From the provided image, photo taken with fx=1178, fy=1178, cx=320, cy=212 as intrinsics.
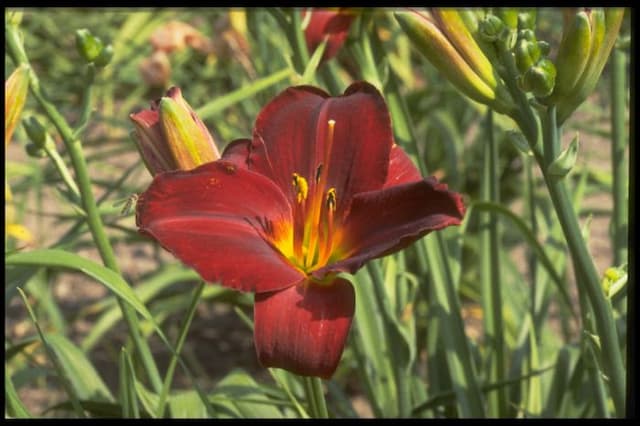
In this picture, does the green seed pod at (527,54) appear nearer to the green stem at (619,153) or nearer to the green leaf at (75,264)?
the green leaf at (75,264)

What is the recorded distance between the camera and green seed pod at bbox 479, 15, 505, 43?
0.78 metres

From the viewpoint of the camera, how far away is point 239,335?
226 cm

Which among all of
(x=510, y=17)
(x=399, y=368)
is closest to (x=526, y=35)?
(x=510, y=17)

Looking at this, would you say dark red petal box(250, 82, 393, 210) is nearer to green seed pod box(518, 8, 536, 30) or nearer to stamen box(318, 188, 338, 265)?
stamen box(318, 188, 338, 265)

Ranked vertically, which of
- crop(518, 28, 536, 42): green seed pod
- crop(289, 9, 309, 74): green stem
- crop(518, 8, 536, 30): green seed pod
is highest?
crop(289, 9, 309, 74): green stem

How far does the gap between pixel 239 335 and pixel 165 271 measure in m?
0.38

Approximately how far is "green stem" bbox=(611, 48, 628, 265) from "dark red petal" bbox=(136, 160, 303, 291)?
1.78ft

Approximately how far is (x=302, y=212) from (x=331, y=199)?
22 millimetres

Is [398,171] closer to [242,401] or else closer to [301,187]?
[301,187]

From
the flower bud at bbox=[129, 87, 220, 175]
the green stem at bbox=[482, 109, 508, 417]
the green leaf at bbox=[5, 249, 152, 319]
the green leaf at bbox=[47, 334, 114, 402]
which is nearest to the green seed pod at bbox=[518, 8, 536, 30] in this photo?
the flower bud at bbox=[129, 87, 220, 175]

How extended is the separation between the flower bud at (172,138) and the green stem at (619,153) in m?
0.53

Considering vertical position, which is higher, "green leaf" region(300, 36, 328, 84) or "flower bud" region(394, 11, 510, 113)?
"green leaf" region(300, 36, 328, 84)

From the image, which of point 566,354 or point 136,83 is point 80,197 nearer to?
point 566,354
